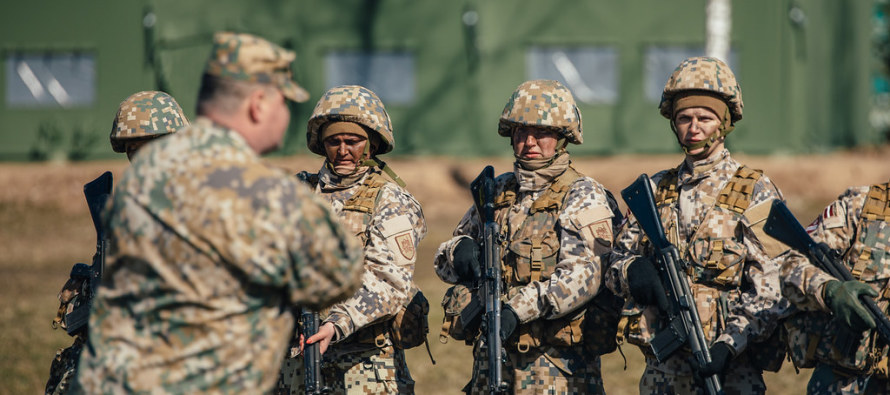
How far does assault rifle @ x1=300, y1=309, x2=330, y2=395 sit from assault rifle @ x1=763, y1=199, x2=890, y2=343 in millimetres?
2258

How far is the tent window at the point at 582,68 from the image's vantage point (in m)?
18.2

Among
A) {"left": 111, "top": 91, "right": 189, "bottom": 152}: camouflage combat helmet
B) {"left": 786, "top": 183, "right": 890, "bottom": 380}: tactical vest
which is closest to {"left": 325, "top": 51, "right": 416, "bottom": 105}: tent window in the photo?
{"left": 111, "top": 91, "right": 189, "bottom": 152}: camouflage combat helmet

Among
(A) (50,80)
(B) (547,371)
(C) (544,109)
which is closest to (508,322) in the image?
(B) (547,371)

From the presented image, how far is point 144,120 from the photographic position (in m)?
5.94

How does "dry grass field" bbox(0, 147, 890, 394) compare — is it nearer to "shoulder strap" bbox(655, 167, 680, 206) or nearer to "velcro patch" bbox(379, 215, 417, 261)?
"velcro patch" bbox(379, 215, 417, 261)

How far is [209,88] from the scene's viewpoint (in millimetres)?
3701

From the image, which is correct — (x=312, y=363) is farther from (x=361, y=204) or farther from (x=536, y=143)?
(x=536, y=143)

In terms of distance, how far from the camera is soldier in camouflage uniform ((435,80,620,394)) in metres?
5.43

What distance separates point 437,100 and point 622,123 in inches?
126

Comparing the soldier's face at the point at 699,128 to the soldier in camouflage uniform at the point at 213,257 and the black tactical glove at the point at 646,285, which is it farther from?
the soldier in camouflage uniform at the point at 213,257

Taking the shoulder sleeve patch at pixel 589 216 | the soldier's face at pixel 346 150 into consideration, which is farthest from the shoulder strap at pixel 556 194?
the soldier's face at pixel 346 150

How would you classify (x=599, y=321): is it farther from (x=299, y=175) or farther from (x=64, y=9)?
(x=64, y=9)

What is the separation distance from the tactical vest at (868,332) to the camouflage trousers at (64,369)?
366 cm

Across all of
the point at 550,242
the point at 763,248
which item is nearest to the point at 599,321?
the point at 550,242
